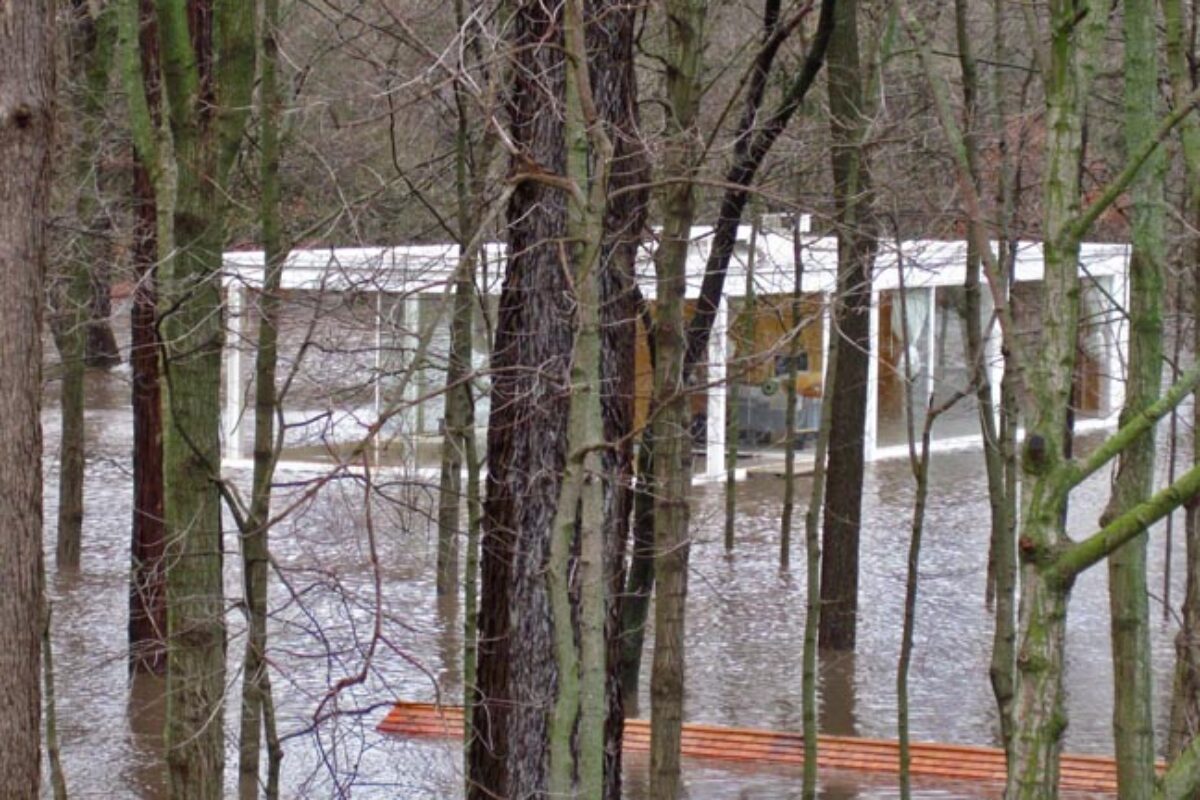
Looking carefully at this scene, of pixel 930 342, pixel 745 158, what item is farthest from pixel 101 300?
pixel 930 342

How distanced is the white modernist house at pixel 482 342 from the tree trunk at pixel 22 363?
3.25 ft

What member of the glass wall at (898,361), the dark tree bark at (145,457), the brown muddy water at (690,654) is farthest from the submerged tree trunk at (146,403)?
the glass wall at (898,361)

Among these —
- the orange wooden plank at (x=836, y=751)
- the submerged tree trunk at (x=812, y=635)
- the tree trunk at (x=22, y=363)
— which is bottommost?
the orange wooden plank at (x=836, y=751)

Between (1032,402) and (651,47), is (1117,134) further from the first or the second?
(1032,402)

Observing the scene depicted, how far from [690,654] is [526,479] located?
8980mm

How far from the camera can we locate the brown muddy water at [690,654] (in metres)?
11.2

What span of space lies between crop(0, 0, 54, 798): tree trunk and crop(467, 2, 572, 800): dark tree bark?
289 centimetres

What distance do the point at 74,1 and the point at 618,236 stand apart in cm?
1134

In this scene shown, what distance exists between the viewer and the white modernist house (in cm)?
719

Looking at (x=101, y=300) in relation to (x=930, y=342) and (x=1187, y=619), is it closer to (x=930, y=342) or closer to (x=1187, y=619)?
(x=1187, y=619)

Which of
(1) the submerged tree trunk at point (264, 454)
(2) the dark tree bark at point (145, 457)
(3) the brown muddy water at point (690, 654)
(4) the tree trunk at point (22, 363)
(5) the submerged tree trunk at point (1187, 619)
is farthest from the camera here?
(2) the dark tree bark at point (145, 457)

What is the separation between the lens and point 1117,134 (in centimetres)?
1750

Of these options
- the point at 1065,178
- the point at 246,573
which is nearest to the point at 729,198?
the point at 246,573

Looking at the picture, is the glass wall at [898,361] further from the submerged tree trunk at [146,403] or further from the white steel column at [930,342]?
the submerged tree trunk at [146,403]
